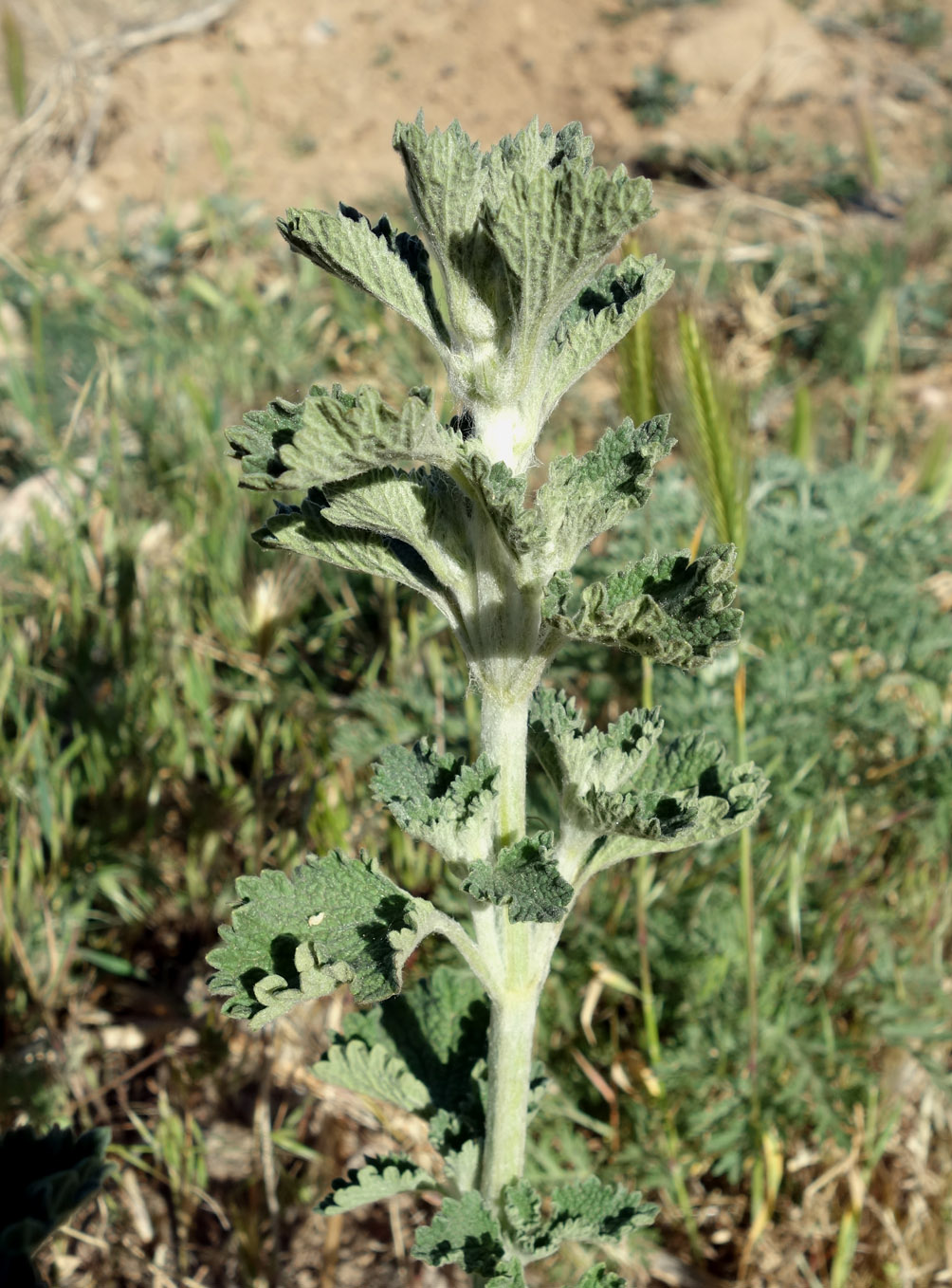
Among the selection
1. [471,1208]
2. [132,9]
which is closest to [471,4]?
[132,9]

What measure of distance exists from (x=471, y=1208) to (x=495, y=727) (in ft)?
1.92

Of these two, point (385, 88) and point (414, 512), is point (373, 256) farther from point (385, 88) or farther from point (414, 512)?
point (385, 88)

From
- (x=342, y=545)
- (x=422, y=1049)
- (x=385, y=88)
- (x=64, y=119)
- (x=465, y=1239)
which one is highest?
(x=385, y=88)

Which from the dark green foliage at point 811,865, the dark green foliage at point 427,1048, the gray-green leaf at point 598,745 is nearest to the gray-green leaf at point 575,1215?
the dark green foliage at point 427,1048

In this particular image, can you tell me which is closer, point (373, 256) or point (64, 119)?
point (373, 256)

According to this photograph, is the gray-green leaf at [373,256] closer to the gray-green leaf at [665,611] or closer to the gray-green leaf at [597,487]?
the gray-green leaf at [597,487]

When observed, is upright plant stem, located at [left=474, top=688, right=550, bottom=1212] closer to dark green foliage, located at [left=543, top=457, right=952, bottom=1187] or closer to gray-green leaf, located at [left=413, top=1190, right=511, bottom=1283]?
gray-green leaf, located at [left=413, top=1190, right=511, bottom=1283]

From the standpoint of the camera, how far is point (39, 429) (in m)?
3.12

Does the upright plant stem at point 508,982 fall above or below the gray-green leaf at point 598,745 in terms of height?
below

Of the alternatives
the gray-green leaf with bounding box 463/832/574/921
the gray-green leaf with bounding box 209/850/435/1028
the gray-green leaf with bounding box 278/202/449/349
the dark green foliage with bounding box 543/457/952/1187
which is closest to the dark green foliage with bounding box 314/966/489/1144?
the gray-green leaf with bounding box 209/850/435/1028

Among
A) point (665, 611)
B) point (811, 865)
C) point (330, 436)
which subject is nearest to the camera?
point (330, 436)

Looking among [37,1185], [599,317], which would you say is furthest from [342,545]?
[37,1185]

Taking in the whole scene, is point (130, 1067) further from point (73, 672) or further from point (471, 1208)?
point (471, 1208)

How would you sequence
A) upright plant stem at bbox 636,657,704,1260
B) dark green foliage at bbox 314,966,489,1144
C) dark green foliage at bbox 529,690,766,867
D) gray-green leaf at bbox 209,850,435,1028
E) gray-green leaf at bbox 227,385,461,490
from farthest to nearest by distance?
upright plant stem at bbox 636,657,704,1260 → dark green foliage at bbox 314,966,489,1144 → dark green foliage at bbox 529,690,766,867 → gray-green leaf at bbox 209,850,435,1028 → gray-green leaf at bbox 227,385,461,490
